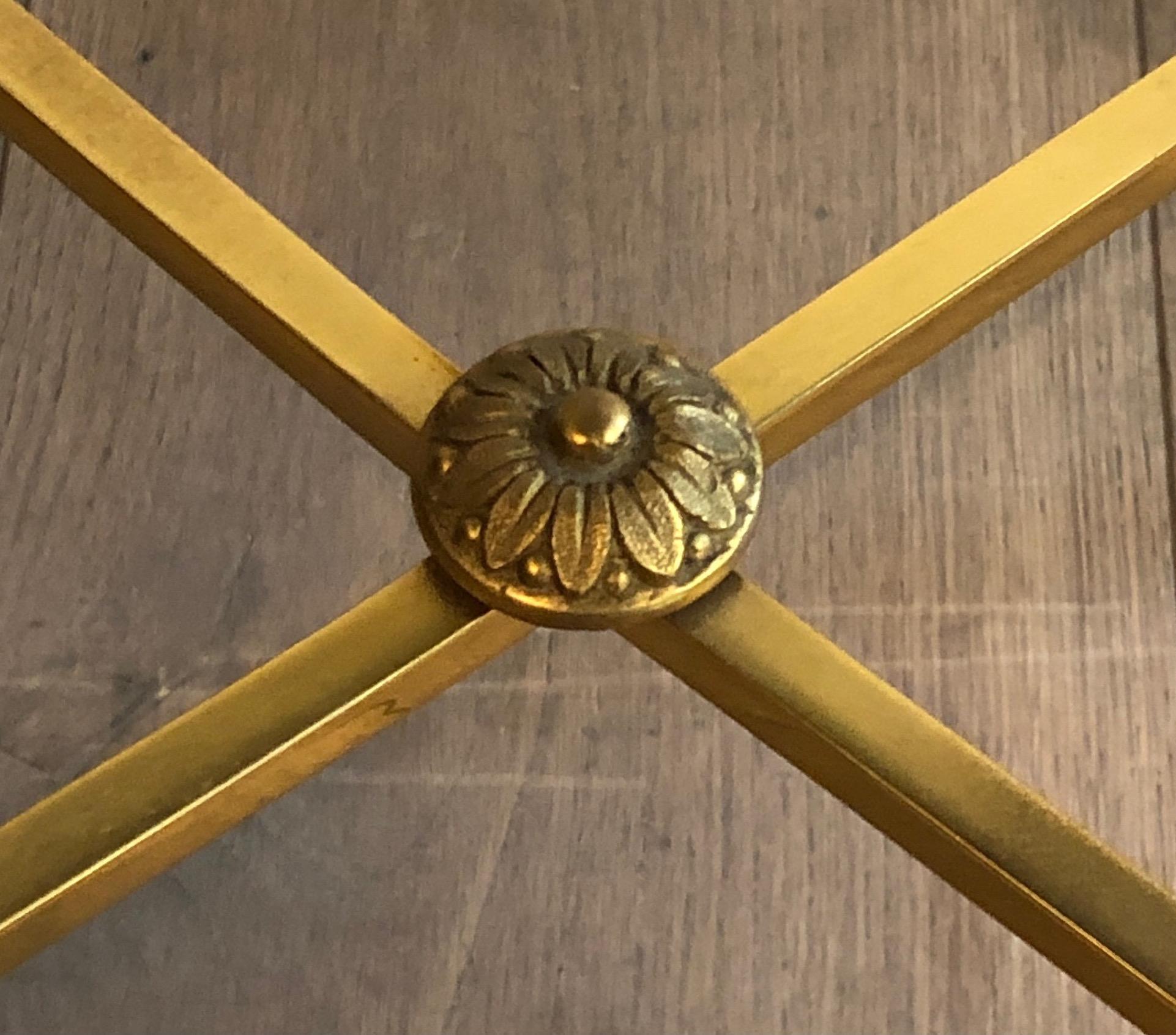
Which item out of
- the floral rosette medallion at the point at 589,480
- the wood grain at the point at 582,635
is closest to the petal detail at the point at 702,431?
the floral rosette medallion at the point at 589,480

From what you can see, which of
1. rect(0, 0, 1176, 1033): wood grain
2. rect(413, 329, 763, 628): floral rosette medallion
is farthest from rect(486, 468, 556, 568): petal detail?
rect(0, 0, 1176, 1033): wood grain

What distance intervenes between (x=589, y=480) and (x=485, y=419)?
34 millimetres

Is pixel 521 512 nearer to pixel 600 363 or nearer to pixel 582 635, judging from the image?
pixel 600 363

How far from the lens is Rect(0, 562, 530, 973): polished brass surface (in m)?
0.37

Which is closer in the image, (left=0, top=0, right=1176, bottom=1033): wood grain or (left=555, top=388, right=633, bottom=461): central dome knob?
(left=555, top=388, right=633, bottom=461): central dome knob

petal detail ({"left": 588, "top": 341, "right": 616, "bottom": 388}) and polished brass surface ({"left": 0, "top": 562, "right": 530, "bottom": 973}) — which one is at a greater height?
petal detail ({"left": 588, "top": 341, "right": 616, "bottom": 388})

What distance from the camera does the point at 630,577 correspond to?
36 cm

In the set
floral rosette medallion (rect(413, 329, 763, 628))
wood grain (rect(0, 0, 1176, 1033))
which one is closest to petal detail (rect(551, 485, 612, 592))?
floral rosette medallion (rect(413, 329, 763, 628))

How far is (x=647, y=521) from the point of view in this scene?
35 centimetres

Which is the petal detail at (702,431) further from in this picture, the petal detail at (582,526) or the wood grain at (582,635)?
the wood grain at (582,635)

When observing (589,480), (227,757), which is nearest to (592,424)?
(589,480)

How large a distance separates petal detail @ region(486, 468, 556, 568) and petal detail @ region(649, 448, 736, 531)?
0.03m

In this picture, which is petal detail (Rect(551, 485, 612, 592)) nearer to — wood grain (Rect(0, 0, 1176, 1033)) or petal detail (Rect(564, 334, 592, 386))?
petal detail (Rect(564, 334, 592, 386))

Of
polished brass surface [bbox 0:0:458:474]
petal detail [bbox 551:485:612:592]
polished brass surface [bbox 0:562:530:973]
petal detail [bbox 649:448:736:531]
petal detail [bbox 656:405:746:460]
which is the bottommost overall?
polished brass surface [bbox 0:562:530:973]
